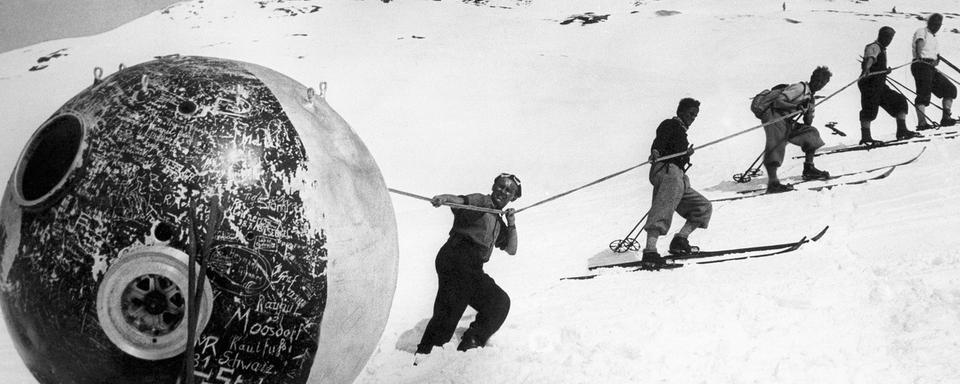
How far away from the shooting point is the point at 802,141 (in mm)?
10594

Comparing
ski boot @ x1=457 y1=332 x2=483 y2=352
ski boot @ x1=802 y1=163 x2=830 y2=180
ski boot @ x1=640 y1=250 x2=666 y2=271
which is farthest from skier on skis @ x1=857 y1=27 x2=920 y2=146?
ski boot @ x1=457 y1=332 x2=483 y2=352

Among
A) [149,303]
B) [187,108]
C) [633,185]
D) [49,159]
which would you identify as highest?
[187,108]

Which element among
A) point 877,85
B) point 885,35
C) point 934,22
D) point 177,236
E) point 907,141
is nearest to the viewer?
point 177,236

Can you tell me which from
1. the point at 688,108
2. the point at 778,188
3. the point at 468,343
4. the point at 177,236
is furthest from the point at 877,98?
the point at 177,236

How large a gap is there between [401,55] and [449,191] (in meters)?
11.1

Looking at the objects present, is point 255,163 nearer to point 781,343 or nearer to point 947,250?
point 781,343

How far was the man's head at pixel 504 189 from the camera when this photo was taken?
6.11 m

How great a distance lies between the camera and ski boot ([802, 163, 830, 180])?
10.8 metres

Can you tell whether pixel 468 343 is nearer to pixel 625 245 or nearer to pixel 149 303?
pixel 149 303

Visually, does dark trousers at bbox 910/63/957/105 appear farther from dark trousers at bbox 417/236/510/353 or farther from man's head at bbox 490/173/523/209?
dark trousers at bbox 417/236/510/353

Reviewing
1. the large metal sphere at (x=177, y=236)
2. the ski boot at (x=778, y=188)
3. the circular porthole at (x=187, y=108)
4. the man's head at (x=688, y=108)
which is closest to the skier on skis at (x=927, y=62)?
the ski boot at (x=778, y=188)

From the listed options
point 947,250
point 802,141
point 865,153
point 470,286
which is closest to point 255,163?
point 470,286

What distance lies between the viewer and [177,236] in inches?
126

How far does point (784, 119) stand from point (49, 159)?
8.92 metres
